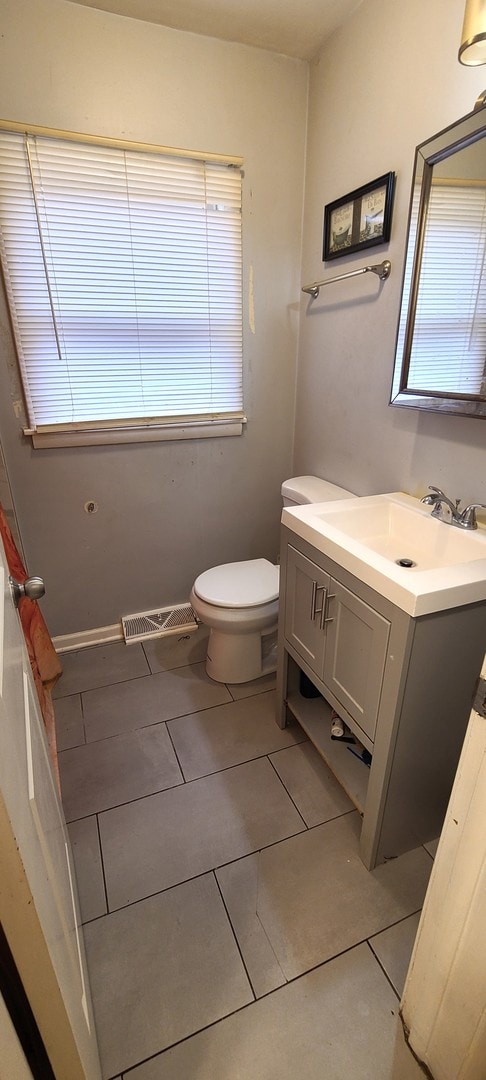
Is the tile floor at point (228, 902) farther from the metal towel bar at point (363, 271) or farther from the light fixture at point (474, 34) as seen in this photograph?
the light fixture at point (474, 34)

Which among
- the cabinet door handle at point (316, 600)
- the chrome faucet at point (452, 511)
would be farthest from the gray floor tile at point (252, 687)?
the chrome faucet at point (452, 511)

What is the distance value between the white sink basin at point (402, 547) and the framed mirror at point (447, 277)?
326 mm

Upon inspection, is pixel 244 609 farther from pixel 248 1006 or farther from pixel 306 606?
pixel 248 1006

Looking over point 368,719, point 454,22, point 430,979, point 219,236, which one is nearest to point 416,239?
point 454,22

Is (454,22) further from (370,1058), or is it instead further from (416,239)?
(370,1058)

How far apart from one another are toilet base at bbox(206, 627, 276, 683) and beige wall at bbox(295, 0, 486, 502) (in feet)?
2.53

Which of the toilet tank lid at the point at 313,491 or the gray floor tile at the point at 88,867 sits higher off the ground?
the toilet tank lid at the point at 313,491

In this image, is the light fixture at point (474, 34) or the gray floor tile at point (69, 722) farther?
the gray floor tile at point (69, 722)

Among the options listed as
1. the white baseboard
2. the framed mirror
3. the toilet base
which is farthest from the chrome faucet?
the white baseboard

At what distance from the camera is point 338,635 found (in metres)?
1.27

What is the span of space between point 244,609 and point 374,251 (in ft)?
4.44

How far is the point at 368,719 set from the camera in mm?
1183

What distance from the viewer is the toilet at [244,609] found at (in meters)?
1.81

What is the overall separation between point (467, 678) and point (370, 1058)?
79 centimetres
